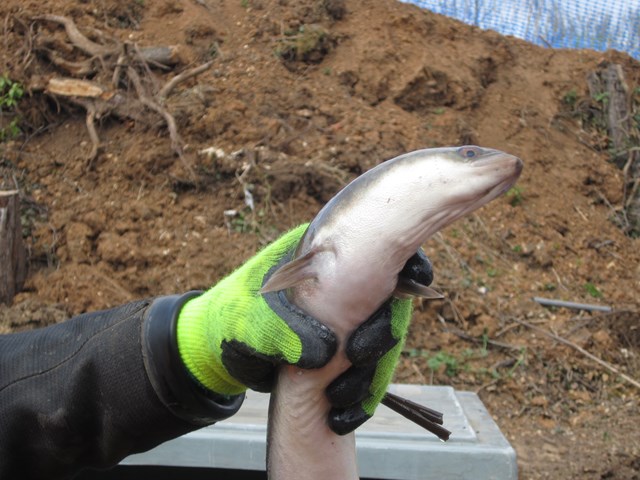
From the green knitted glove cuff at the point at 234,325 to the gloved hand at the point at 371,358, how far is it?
0.11 m

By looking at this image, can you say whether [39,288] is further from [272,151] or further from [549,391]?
[549,391]

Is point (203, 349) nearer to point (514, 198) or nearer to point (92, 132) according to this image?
point (92, 132)

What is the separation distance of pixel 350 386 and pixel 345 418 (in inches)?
3.1

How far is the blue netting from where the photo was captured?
21.5 ft

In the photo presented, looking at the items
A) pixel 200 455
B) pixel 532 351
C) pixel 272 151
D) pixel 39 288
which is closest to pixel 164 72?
pixel 272 151

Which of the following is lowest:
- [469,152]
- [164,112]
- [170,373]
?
[164,112]

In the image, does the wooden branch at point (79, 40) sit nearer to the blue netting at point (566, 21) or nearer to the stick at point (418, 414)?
the blue netting at point (566, 21)

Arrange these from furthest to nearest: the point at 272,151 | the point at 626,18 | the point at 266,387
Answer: the point at 626,18 → the point at 272,151 → the point at 266,387

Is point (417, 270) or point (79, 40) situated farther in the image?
point (79, 40)

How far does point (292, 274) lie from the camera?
1180 mm

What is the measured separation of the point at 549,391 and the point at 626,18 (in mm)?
4430

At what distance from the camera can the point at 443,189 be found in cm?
113

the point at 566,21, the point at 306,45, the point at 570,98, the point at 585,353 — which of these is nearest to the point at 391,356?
the point at 585,353

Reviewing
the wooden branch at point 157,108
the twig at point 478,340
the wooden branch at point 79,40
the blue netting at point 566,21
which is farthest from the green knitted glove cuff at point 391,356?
the blue netting at point 566,21
